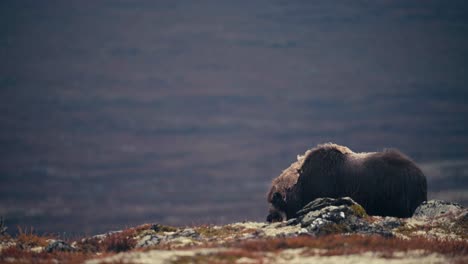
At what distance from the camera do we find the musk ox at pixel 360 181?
34.4 metres

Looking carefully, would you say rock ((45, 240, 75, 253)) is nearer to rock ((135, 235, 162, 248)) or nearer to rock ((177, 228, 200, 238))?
rock ((135, 235, 162, 248))

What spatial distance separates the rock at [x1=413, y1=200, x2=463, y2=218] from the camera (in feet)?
114

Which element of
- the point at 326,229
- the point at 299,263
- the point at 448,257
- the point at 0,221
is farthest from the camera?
the point at 0,221

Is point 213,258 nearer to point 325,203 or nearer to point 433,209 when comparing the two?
point 325,203

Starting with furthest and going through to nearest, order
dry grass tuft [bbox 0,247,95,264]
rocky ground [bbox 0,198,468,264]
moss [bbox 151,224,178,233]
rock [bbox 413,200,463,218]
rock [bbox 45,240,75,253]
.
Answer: rock [bbox 413,200,463,218] → moss [bbox 151,224,178,233] → rock [bbox 45,240,75,253] → dry grass tuft [bbox 0,247,95,264] → rocky ground [bbox 0,198,468,264]

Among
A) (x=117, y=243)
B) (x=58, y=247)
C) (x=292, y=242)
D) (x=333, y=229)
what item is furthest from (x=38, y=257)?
(x=333, y=229)

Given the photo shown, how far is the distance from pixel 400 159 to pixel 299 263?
14.1 meters

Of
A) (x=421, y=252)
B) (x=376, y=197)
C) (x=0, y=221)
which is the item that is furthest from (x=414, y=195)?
(x=0, y=221)

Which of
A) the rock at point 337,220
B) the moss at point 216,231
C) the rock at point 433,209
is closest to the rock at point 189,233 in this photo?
the moss at point 216,231

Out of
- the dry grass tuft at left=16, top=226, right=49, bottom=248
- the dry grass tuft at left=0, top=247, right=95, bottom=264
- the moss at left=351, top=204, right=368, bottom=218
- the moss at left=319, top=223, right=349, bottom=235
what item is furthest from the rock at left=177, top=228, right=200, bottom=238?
the moss at left=351, top=204, right=368, bottom=218

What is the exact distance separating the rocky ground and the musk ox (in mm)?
1125

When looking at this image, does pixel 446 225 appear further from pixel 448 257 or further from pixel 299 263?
pixel 299 263

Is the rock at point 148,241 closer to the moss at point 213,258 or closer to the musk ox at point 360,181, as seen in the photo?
the moss at point 213,258

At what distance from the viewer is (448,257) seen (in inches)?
926
